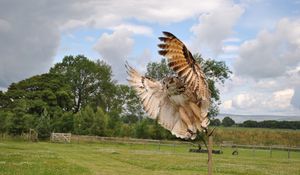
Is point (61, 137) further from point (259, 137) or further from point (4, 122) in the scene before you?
point (259, 137)

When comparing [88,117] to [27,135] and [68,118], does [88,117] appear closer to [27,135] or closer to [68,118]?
[68,118]

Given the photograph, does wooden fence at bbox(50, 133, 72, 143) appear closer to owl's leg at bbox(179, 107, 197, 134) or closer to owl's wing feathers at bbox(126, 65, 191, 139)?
owl's wing feathers at bbox(126, 65, 191, 139)

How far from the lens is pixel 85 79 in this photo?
85250 millimetres

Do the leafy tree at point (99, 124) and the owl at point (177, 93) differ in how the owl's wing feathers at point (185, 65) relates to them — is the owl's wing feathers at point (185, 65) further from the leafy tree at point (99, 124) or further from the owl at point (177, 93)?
the leafy tree at point (99, 124)

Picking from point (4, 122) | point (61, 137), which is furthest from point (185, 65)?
point (61, 137)

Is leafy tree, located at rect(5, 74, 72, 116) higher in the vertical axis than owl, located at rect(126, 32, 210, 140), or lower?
higher

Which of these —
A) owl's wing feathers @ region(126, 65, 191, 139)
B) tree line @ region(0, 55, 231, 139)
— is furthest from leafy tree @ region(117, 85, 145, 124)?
owl's wing feathers @ region(126, 65, 191, 139)

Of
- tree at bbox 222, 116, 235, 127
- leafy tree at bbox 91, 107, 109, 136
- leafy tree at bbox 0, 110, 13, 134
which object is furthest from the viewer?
tree at bbox 222, 116, 235, 127

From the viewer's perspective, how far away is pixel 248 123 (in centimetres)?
10312

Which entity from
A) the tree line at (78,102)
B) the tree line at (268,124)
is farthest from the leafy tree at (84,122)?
the tree line at (268,124)

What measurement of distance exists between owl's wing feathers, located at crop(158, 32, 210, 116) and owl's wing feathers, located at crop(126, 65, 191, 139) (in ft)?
1.86

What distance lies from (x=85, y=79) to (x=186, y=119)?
81.3 meters

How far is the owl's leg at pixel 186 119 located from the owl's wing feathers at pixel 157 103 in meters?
0.06

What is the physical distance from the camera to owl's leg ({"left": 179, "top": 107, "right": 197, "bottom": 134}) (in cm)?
496
